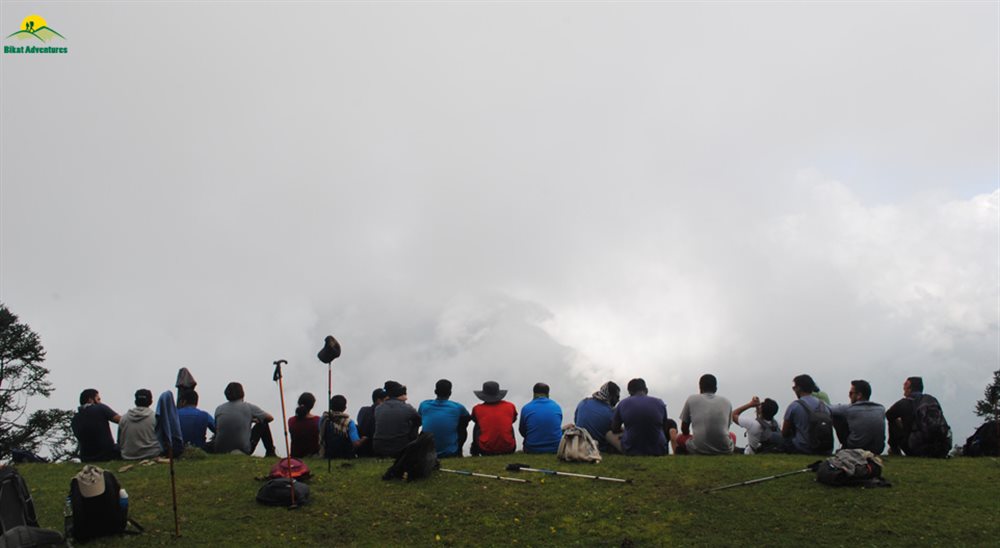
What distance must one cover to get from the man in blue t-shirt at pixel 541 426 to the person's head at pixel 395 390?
3.15 meters

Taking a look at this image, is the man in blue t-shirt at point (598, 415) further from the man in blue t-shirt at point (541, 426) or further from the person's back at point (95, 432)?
the person's back at point (95, 432)

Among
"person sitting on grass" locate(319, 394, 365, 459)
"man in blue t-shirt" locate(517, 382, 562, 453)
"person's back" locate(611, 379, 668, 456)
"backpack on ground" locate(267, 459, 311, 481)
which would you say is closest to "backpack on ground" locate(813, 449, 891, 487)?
"person's back" locate(611, 379, 668, 456)

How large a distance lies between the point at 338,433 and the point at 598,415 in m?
6.60

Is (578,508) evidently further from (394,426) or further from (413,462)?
(394,426)

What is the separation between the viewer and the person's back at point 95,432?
63.9ft

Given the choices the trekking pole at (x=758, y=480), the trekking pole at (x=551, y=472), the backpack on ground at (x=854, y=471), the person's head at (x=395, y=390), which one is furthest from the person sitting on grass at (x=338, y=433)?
the backpack on ground at (x=854, y=471)

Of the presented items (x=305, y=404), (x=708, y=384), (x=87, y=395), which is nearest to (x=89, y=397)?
(x=87, y=395)

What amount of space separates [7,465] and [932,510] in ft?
51.5

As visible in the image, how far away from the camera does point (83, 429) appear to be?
63.8 feet

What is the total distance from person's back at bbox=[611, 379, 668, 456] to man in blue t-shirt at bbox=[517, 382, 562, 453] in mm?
1800

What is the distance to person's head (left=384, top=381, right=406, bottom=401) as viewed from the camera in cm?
1978

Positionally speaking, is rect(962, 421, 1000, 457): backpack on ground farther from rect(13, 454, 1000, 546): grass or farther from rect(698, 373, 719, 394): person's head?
rect(698, 373, 719, 394): person's head

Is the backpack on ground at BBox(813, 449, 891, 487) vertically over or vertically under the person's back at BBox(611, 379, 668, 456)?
under

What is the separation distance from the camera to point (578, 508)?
573 inches
